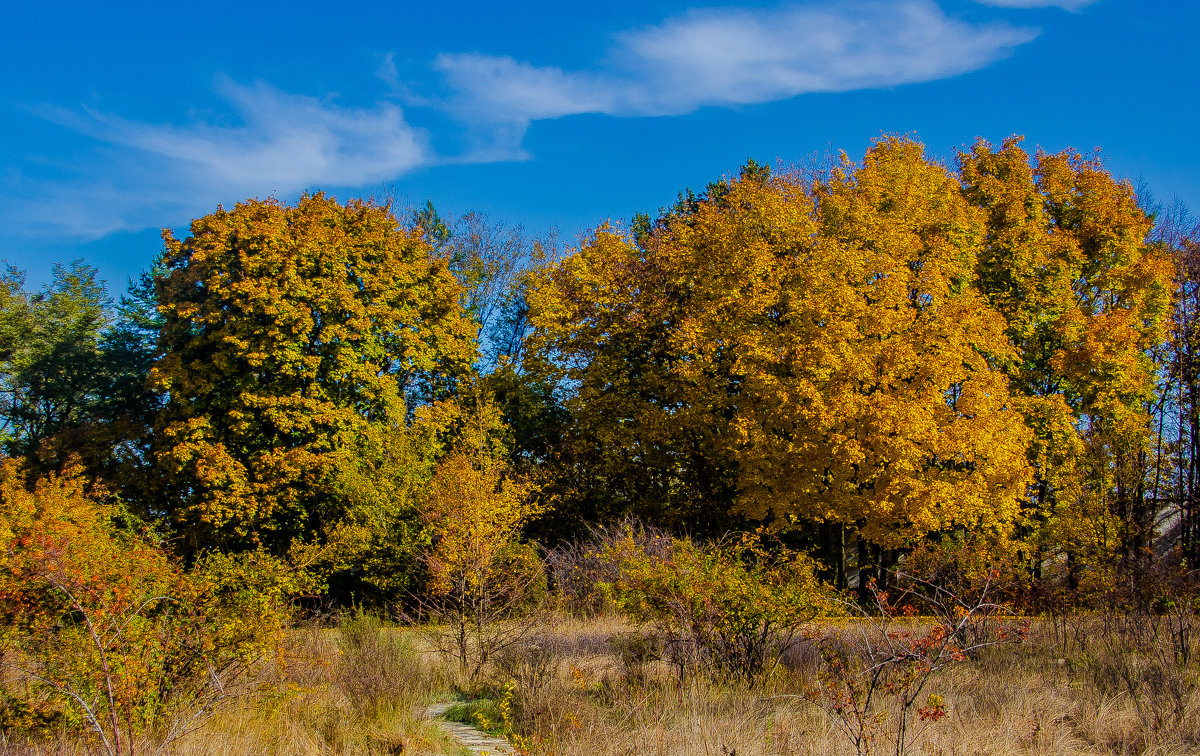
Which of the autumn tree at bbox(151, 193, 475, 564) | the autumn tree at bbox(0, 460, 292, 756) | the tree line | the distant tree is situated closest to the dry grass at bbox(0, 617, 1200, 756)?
the autumn tree at bbox(0, 460, 292, 756)

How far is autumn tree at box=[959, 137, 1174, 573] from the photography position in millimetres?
18578

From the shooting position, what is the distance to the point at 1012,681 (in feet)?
27.2

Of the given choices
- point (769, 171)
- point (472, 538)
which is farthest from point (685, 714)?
point (769, 171)

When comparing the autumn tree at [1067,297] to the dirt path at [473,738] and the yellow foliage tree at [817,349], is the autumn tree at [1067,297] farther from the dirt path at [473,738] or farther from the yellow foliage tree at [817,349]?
the dirt path at [473,738]

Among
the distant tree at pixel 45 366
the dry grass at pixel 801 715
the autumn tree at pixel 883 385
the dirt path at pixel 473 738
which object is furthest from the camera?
the distant tree at pixel 45 366

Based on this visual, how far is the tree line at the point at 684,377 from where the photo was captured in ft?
56.2

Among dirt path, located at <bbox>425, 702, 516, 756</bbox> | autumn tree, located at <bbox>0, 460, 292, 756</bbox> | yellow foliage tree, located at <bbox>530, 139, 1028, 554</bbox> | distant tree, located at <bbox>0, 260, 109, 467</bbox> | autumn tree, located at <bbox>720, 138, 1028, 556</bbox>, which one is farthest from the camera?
distant tree, located at <bbox>0, 260, 109, 467</bbox>

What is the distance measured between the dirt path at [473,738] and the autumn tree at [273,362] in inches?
494

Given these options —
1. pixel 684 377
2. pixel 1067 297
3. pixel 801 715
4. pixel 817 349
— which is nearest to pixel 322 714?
pixel 801 715

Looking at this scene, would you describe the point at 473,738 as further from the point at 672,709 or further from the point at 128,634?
the point at 128,634

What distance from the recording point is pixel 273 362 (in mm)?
20688

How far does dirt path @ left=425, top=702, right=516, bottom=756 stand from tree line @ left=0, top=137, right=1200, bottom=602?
22.4 feet

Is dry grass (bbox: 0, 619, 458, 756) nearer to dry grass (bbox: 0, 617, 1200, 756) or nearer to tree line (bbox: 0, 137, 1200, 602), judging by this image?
dry grass (bbox: 0, 617, 1200, 756)

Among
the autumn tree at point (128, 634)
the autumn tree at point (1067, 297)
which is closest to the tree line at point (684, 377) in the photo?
the autumn tree at point (1067, 297)
